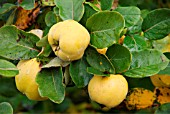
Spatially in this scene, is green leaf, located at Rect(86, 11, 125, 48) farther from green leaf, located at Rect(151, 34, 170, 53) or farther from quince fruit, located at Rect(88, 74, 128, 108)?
green leaf, located at Rect(151, 34, 170, 53)

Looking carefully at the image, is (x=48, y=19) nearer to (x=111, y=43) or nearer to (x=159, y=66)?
(x=111, y=43)

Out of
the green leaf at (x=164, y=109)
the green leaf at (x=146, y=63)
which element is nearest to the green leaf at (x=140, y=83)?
the green leaf at (x=164, y=109)

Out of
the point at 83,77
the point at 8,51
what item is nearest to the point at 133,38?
the point at 83,77

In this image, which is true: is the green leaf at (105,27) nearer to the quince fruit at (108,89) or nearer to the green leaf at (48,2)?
the quince fruit at (108,89)

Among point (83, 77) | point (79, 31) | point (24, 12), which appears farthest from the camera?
point (24, 12)

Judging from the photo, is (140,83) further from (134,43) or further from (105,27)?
(105,27)

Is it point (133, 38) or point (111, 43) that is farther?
point (133, 38)

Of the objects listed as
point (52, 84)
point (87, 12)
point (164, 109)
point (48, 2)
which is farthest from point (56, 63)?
point (164, 109)
